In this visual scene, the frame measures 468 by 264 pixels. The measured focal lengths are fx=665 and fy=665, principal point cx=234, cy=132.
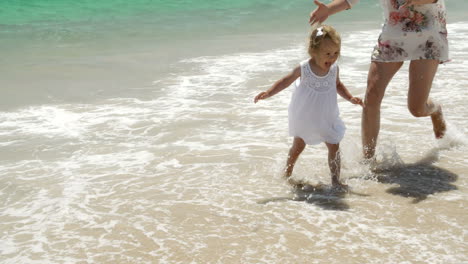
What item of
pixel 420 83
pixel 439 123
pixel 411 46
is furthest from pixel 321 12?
pixel 439 123

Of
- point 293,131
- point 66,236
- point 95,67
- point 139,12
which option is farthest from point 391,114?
point 139,12

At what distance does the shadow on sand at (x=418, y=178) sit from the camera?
4766 mm

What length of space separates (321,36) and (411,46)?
87 cm

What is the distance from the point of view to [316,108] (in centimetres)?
478

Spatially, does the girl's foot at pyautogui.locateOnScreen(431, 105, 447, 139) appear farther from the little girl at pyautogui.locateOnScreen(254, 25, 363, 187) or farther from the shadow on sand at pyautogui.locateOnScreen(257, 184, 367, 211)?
the shadow on sand at pyautogui.locateOnScreen(257, 184, 367, 211)

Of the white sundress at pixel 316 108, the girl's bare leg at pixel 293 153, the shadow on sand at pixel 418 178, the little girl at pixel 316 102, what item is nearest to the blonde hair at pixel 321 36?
the little girl at pixel 316 102

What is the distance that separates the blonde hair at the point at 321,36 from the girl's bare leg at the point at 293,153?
2.30 ft

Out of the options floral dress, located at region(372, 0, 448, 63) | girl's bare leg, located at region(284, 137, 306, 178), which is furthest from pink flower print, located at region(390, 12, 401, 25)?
girl's bare leg, located at region(284, 137, 306, 178)

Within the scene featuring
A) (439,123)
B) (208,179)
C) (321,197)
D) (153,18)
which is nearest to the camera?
(321,197)

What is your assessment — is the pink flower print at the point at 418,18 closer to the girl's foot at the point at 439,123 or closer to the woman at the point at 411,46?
the woman at the point at 411,46

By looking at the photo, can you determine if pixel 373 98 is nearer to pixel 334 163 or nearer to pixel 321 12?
pixel 334 163

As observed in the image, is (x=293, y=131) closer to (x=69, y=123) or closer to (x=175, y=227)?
(x=175, y=227)

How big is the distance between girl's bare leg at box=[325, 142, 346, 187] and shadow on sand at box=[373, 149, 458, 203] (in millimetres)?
358

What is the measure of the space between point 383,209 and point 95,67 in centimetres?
629
